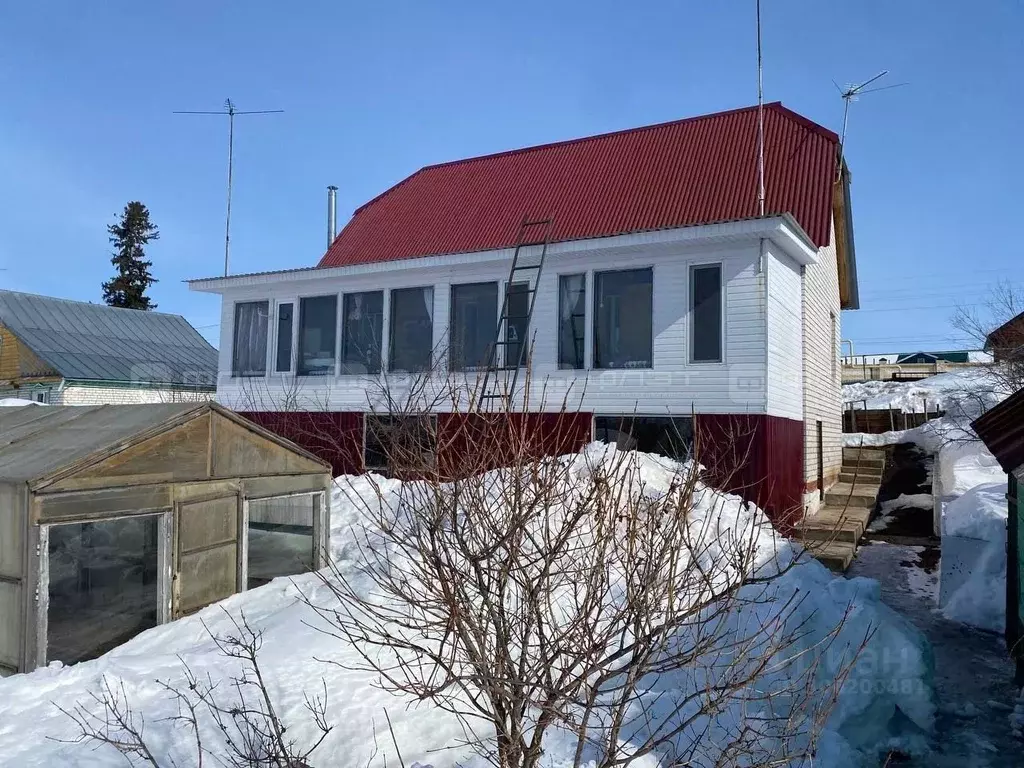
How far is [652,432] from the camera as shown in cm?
1227

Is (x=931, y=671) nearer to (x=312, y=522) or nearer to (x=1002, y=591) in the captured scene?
(x=1002, y=591)

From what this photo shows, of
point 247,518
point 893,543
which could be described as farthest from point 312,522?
point 893,543

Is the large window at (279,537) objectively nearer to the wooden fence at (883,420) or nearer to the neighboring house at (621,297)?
the neighboring house at (621,297)

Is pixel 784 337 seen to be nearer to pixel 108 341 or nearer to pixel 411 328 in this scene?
pixel 411 328

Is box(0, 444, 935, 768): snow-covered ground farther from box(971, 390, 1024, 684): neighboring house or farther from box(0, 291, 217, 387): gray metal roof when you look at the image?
box(0, 291, 217, 387): gray metal roof

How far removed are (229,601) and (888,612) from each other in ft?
24.4

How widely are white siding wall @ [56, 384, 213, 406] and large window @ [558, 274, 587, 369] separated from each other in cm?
1712

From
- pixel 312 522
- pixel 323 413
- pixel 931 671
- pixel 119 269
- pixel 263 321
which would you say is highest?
pixel 119 269

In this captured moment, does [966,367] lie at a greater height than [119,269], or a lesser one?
lesser

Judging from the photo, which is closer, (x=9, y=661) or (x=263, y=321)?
(x=9, y=661)

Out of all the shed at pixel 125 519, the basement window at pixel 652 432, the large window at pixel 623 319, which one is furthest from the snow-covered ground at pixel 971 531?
the shed at pixel 125 519

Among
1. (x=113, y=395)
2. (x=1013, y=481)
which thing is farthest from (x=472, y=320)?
(x=113, y=395)

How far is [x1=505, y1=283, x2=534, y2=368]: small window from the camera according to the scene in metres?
13.2

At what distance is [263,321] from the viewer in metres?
16.1
